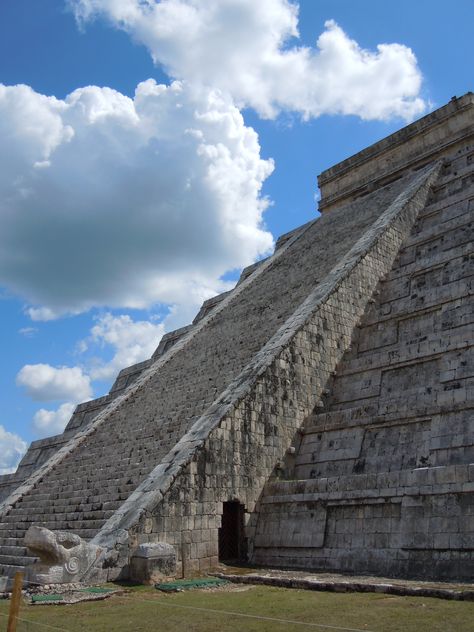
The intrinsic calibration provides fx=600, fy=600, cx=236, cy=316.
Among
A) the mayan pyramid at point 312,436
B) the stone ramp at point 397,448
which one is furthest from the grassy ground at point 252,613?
the stone ramp at point 397,448

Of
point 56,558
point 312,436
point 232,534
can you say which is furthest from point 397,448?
point 56,558

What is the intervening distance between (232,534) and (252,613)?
438 cm

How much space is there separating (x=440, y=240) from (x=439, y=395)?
5.47m

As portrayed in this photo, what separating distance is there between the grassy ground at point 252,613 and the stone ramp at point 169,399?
3.14 meters

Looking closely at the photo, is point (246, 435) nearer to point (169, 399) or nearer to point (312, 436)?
point (312, 436)

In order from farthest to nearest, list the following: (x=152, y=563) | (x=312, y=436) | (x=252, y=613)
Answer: (x=312, y=436) → (x=152, y=563) → (x=252, y=613)

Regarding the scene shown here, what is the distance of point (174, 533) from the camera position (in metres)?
9.20

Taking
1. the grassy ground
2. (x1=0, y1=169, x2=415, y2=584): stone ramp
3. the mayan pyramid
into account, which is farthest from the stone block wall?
the grassy ground

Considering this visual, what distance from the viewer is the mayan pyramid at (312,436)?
827cm

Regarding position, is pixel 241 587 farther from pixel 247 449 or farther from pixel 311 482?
pixel 247 449

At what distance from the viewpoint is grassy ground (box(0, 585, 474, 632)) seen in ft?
16.8

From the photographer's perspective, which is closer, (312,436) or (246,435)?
(246,435)

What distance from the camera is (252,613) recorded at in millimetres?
5969

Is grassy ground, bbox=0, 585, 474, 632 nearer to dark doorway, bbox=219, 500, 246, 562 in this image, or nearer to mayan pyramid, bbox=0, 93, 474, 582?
mayan pyramid, bbox=0, 93, 474, 582
